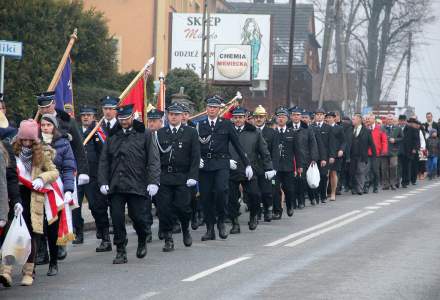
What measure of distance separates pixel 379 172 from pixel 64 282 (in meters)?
20.4

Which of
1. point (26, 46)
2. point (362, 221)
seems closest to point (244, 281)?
point (362, 221)

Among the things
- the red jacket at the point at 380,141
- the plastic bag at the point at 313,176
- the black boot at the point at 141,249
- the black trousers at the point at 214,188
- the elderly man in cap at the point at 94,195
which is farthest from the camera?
the red jacket at the point at 380,141

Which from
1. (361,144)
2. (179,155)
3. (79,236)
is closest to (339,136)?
(361,144)

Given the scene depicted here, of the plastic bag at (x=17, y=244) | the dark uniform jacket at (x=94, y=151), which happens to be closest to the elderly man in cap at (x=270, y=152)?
the dark uniform jacket at (x=94, y=151)

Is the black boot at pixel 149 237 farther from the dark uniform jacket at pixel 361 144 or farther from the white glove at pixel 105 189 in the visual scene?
the dark uniform jacket at pixel 361 144

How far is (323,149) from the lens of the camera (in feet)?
85.9

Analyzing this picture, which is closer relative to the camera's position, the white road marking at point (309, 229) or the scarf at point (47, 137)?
the scarf at point (47, 137)

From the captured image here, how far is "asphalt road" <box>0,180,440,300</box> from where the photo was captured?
11797 millimetres

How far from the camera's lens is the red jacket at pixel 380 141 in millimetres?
31344

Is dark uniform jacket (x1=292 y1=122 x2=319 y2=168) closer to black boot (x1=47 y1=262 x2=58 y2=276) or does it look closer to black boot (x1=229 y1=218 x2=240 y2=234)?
black boot (x1=229 y1=218 x2=240 y2=234)

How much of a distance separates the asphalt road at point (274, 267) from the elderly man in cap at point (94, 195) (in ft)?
0.73

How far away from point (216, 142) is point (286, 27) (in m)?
67.4

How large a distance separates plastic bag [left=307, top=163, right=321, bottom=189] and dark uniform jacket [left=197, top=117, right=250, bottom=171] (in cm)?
741

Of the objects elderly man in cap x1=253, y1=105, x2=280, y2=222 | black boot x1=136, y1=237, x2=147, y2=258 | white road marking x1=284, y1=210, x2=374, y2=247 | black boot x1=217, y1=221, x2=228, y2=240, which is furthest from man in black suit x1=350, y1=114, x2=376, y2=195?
black boot x1=136, y1=237, x2=147, y2=258
